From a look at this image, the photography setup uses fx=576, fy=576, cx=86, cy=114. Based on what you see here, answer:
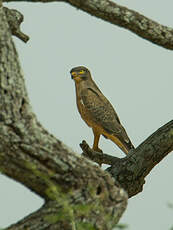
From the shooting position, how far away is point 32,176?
134 inches

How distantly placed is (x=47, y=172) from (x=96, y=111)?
772cm

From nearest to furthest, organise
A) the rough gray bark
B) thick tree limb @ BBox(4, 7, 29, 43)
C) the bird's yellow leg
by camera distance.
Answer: the rough gray bark
thick tree limb @ BBox(4, 7, 29, 43)
the bird's yellow leg

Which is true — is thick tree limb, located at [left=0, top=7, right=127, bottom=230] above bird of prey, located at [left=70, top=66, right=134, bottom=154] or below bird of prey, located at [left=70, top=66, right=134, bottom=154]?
below

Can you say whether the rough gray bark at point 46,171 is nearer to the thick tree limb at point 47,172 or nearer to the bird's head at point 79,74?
the thick tree limb at point 47,172

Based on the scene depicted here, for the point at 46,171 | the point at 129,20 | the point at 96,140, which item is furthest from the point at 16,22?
the point at 96,140

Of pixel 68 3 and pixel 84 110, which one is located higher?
pixel 84 110

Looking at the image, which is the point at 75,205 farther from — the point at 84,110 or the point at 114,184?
the point at 84,110

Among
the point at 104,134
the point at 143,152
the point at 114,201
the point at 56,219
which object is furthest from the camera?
the point at 104,134

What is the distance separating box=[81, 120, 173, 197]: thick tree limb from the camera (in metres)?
6.00

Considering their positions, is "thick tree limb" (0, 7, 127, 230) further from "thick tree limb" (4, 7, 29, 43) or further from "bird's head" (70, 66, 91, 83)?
"bird's head" (70, 66, 91, 83)

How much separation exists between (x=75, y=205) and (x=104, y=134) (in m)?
7.38

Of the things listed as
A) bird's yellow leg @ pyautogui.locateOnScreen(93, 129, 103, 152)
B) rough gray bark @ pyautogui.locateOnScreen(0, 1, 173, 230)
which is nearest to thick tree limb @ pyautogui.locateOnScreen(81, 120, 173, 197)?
rough gray bark @ pyautogui.locateOnScreen(0, 1, 173, 230)

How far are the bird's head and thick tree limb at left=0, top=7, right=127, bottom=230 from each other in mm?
7695

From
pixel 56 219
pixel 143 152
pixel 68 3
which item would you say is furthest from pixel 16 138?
pixel 143 152
